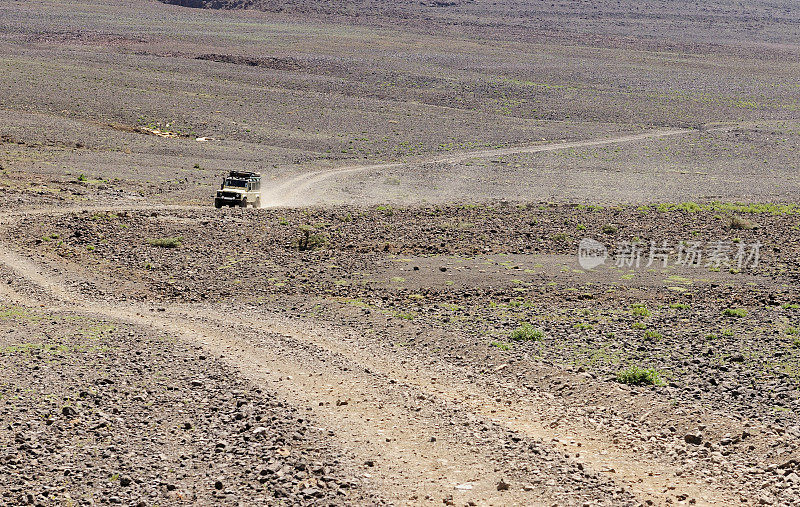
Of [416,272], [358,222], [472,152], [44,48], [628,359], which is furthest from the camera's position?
[44,48]

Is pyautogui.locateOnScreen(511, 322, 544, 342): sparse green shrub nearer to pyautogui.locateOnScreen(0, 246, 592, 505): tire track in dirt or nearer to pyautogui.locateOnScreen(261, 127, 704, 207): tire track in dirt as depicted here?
pyautogui.locateOnScreen(0, 246, 592, 505): tire track in dirt

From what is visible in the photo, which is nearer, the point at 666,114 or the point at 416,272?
the point at 416,272

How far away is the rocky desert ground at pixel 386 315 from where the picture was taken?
1273 cm

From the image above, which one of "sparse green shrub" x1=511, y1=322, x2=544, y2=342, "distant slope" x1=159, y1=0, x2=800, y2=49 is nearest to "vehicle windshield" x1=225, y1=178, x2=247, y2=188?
"sparse green shrub" x1=511, y1=322, x2=544, y2=342

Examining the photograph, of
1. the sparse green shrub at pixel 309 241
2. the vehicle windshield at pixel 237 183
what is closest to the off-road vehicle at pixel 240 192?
the vehicle windshield at pixel 237 183

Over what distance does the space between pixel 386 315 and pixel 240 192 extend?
1893 cm

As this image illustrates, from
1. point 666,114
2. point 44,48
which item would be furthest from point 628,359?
point 44,48

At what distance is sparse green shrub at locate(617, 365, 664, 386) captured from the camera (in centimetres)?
1634

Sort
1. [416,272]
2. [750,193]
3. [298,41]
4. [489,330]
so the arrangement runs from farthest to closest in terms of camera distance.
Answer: [298,41]
[750,193]
[416,272]
[489,330]

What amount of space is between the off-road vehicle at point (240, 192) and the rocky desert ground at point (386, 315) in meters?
1.37

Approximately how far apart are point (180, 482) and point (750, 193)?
44994 mm

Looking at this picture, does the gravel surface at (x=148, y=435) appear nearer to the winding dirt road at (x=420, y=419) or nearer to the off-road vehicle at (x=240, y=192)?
the winding dirt road at (x=420, y=419)

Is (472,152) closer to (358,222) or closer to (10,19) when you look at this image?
(358,222)

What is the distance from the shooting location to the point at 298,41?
Answer: 119 metres
